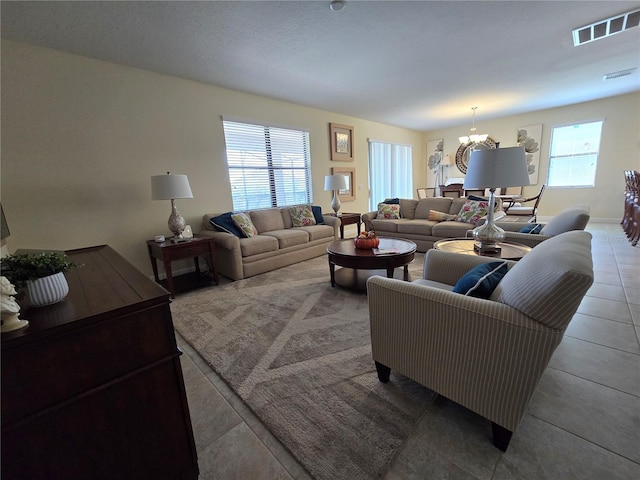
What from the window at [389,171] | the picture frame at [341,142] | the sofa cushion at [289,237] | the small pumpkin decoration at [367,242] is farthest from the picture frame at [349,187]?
the small pumpkin decoration at [367,242]

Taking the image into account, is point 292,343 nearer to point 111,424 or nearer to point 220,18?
point 111,424

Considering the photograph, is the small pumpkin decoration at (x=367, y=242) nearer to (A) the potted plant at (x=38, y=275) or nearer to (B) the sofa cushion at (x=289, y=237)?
(B) the sofa cushion at (x=289, y=237)

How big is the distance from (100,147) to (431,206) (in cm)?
477

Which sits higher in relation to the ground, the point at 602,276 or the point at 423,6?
the point at 423,6

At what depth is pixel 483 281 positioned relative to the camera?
1.27 m

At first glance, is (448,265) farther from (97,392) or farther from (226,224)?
(226,224)

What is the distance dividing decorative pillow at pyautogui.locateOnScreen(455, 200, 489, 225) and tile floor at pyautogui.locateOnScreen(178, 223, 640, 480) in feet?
8.20

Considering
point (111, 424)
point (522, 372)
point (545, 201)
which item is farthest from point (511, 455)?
point (545, 201)

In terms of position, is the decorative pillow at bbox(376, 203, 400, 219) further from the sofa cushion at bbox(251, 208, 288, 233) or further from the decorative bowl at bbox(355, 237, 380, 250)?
the decorative bowl at bbox(355, 237, 380, 250)

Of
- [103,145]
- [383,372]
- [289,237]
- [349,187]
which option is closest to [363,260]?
[383,372]

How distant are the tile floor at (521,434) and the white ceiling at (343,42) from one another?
2774 mm

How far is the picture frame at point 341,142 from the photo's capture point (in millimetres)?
5457

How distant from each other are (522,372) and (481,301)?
0.29m

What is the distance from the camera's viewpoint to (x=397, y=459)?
3.79 feet
